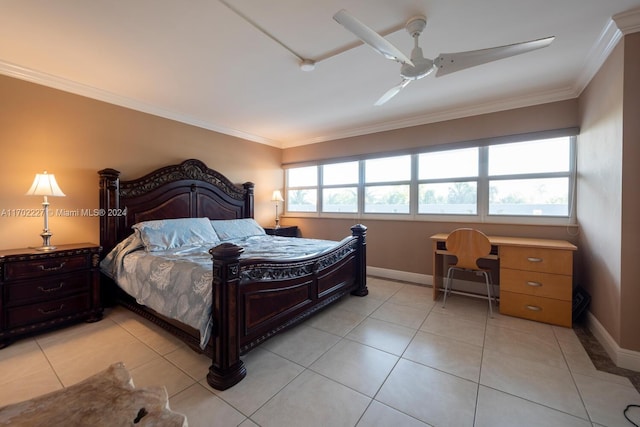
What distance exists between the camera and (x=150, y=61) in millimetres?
2373

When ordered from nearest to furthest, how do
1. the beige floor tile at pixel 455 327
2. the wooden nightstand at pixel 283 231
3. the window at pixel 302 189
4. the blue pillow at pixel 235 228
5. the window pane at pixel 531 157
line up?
the beige floor tile at pixel 455 327 → the window pane at pixel 531 157 → the blue pillow at pixel 235 228 → the wooden nightstand at pixel 283 231 → the window at pixel 302 189

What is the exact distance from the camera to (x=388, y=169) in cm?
419

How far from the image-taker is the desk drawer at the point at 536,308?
8.16 feet

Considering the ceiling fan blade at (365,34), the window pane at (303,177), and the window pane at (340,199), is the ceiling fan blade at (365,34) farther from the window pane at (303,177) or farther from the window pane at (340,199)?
the window pane at (303,177)

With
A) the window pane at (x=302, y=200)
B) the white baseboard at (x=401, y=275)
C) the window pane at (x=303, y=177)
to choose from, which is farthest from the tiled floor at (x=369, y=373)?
the window pane at (x=303, y=177)

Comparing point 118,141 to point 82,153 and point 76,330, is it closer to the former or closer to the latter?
point 82,153

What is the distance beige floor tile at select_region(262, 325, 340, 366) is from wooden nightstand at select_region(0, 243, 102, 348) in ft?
6.28

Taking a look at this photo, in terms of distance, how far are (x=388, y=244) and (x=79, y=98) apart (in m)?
4.30

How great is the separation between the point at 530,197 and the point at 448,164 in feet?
3.39

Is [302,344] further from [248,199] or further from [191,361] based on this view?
[248,199]

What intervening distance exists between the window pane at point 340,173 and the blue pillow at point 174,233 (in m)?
2.28

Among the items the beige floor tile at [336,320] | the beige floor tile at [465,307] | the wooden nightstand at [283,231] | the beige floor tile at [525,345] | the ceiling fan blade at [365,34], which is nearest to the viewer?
the ceiling fan blade at [365,34]

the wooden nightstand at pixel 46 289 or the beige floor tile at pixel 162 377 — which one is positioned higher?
the wooden nightstand at pixel 46 289

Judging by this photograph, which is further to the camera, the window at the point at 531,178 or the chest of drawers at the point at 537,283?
the window at the point at 531,178
